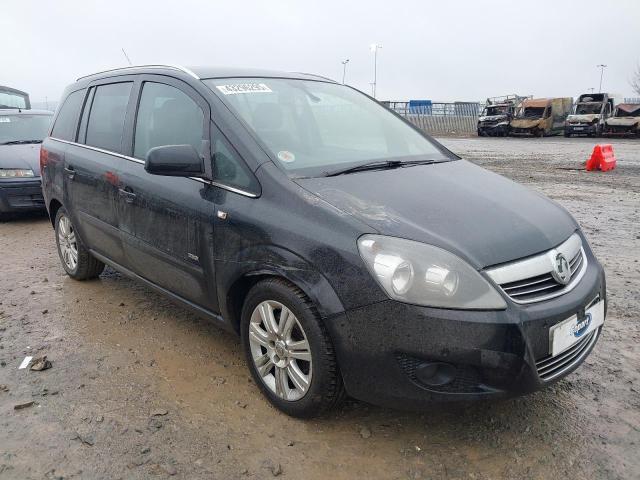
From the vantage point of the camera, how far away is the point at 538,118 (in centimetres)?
3150

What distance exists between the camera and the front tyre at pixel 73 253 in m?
4.87

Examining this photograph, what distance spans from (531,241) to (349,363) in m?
0.98

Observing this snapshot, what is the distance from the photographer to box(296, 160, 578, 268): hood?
7.99 feet

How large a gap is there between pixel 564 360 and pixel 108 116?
137 inches

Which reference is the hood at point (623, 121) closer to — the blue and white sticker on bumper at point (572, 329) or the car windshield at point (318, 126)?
the car windshield at point (318, 126)

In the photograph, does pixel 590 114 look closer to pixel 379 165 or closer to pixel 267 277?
pixel 379 165

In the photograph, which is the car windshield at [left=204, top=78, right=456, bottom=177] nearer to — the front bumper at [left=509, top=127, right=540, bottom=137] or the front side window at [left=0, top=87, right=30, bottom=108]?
the front side window at [left=0, top=87, right=30, bottom=108]

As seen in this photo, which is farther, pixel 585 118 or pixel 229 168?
pixel 585 118

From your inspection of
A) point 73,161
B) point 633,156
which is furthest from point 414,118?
→ point 73,161

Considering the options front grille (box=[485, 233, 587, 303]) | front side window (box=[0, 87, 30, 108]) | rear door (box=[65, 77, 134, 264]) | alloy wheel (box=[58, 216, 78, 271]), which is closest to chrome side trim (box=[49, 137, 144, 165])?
rear door (box=[65, 77, 134, 264])

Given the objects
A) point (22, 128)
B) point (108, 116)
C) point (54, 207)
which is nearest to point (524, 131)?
point (22, 128)

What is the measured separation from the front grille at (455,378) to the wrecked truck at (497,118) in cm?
3251

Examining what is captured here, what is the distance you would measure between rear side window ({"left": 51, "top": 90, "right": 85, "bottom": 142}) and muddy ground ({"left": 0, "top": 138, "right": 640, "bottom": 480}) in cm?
159

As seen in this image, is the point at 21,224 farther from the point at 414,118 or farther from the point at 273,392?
the point at 414,118
